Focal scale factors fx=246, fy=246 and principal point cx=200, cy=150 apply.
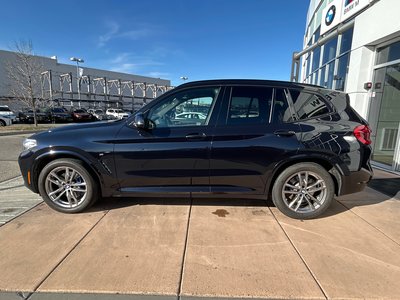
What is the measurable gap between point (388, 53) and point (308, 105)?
16.1 ft

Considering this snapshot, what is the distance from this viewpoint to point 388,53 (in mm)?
6402

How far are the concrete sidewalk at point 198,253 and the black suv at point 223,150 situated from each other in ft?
1.22

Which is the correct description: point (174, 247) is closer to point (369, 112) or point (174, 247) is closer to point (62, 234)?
point (62, 234)

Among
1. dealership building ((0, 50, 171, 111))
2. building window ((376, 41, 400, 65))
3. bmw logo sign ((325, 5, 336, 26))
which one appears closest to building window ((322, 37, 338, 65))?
bmw logo sign ((325, 5, 336, 26))

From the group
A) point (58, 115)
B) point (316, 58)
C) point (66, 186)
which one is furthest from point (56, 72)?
point (66, 186)

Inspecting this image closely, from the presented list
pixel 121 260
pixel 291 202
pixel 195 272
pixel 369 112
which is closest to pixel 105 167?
pixel 121 260

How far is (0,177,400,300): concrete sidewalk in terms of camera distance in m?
2.20

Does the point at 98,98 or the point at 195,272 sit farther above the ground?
the point at 98,98

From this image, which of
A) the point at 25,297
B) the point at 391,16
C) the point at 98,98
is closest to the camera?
the point at 25,297

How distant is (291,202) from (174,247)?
1784 mm

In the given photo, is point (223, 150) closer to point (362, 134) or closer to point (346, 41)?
point (362, 134)

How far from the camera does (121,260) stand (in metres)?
2.57

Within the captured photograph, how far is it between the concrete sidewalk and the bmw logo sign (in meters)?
7.72

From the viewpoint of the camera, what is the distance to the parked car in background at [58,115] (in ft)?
82.1
